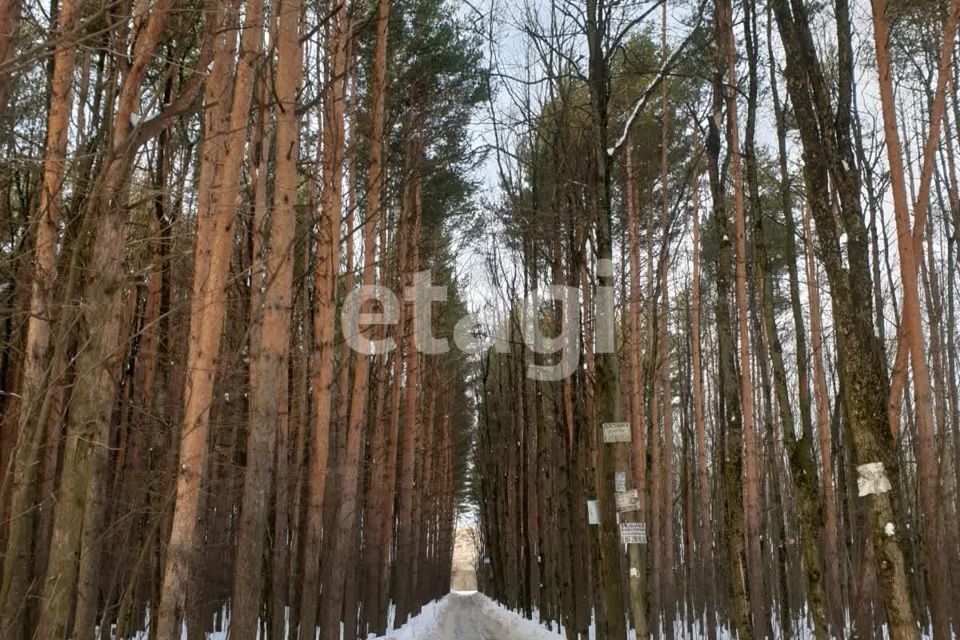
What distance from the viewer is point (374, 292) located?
12.9 metres

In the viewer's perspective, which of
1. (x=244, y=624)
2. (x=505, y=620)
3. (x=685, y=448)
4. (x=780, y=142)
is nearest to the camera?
(x=244, y=624)

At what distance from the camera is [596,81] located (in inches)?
329

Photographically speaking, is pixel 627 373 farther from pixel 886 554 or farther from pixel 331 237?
pixel 886 554

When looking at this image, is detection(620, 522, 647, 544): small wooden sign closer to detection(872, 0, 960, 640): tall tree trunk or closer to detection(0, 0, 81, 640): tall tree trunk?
detection(872, 0, 960, 640): tall tree trunk

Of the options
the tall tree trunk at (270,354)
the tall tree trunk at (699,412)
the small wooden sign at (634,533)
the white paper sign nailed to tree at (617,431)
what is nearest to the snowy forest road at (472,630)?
the tall tree trunk at (699,412)

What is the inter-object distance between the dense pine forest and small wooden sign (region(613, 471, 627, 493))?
291 mm

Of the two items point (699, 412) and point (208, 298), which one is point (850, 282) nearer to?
point (208, 298)

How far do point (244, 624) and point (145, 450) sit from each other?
5940mm

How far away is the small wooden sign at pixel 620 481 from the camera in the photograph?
7.60m

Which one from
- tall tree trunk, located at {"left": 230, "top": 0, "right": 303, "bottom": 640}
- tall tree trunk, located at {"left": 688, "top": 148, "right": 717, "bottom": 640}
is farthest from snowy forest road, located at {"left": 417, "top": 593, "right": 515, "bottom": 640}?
tall tree trunk, located at {"left": 230, "top": 0, "right": 303, "bottom": 640}

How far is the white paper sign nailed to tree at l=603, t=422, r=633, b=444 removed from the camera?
743 centimetres

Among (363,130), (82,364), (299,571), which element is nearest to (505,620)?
(299,571)

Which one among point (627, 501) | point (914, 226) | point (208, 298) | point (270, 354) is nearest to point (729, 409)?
point (627, 501)

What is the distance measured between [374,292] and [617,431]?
644 centimetres
